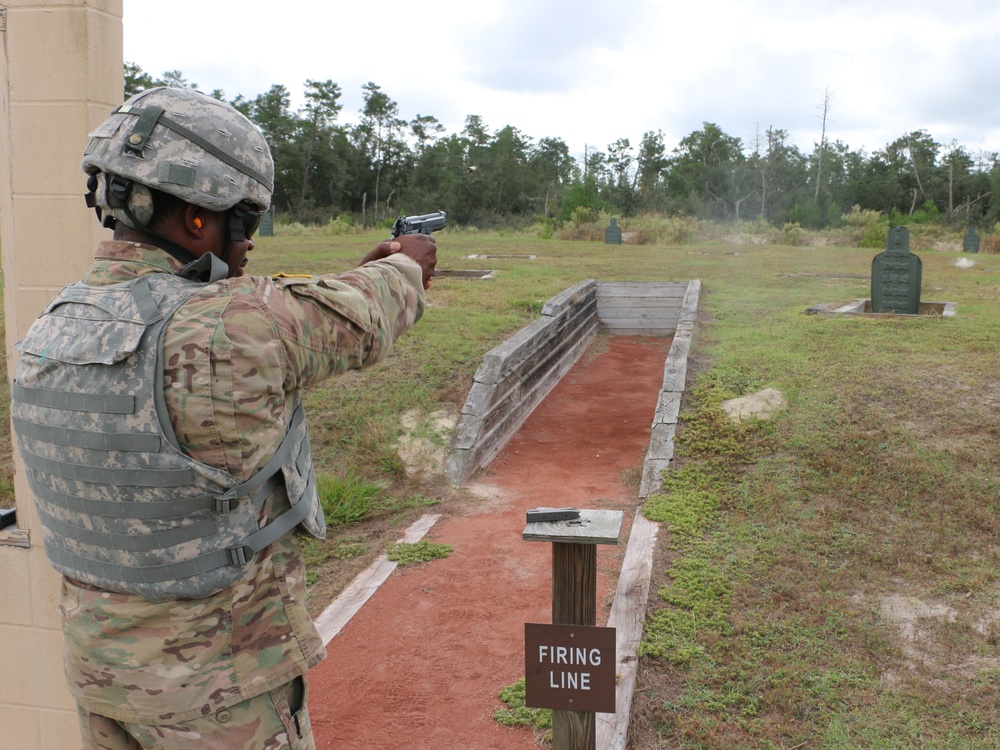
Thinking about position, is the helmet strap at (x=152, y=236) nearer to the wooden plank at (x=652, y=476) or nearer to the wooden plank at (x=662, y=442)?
the wooden plank at (x=652, y=476)

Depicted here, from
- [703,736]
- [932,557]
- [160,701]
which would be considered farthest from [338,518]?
[160,701]

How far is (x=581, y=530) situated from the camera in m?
2.39

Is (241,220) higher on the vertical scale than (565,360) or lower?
higher

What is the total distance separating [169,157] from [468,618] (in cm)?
288

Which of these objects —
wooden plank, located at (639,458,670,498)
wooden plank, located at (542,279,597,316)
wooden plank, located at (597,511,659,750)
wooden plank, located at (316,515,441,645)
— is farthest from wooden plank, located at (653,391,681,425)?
wooden plank, located at (542,279,597,316)

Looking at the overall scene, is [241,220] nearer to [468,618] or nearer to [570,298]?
[468,618]

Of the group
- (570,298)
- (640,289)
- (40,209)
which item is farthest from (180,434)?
(640,289)

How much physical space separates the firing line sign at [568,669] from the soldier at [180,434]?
2.67 ft

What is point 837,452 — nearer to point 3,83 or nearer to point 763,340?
point 763,340

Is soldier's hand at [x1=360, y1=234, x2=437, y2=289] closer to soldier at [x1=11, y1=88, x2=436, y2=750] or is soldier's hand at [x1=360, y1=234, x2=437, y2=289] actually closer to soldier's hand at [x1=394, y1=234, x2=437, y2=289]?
soldier's hand at [x1=394, y1=234, x2=437, y2=289]

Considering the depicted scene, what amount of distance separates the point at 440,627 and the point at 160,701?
2433mm

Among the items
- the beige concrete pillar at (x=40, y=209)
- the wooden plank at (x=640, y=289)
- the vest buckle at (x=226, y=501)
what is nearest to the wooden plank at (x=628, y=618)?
the beige concrete pillar at (x=40, y=209)

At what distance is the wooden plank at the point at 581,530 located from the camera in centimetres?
233

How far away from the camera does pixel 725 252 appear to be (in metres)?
21.3
